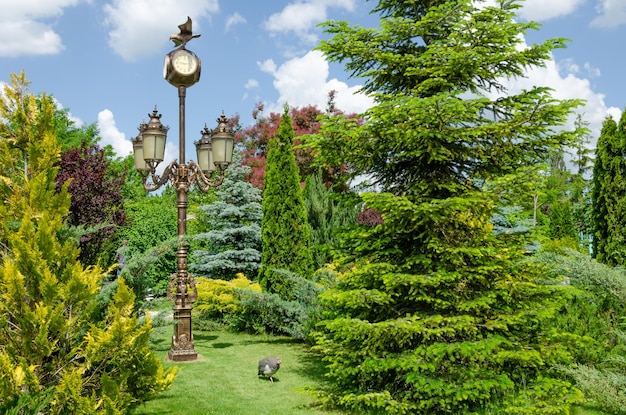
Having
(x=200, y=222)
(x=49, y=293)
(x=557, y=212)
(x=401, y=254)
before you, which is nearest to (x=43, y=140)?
(x=49, y=293)

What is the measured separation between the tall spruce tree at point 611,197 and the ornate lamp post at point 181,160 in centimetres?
1019

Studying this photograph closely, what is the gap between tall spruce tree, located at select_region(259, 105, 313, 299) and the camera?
1173 centimetres

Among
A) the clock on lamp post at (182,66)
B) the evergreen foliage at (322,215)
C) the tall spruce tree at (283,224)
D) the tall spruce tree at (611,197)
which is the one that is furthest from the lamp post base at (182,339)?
the tall spruce tree at (611,197)

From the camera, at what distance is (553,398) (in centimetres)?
576

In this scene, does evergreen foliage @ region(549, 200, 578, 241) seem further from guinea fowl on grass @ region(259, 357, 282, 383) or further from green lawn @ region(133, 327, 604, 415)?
guinea fowl on grass @ region(259, 357, 282, 383)

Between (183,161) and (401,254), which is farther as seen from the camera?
(183,161)

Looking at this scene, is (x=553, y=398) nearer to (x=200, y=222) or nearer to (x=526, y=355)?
(x=526, y=355)

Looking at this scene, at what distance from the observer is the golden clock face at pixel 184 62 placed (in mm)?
8523

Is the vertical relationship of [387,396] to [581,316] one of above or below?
below

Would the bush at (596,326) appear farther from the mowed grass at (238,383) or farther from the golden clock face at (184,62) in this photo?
the golden clock face at (184,62)

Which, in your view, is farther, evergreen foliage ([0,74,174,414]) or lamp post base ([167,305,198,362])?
lamp post base ([167,305,198,362])

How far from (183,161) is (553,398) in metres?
6.59

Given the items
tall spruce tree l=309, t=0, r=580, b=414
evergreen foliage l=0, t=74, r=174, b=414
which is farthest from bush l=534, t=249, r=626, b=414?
evergreen foliage l=0, t=74, r=174, b=414

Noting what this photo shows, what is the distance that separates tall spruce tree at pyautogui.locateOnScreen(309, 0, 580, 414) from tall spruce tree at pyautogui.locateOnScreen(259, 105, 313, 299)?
17.8ft
